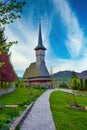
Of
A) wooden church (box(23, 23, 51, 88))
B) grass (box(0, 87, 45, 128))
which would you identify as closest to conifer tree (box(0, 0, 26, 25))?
grass (box(0, 87, 45, 128))

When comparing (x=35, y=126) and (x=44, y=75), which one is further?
(x=44, y=75)

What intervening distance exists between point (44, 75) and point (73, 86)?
55.2 feet

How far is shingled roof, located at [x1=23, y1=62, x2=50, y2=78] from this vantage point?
78.2 meters

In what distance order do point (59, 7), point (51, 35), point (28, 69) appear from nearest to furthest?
point (59, 7)
point (51, 35)
point (28, 69)

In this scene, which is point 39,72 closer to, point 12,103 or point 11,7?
point 12,103

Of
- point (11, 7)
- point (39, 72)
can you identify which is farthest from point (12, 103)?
point (39, 72)

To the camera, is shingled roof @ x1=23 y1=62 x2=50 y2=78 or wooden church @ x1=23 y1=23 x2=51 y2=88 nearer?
wooden church @ x1=23 y1=23 x2=51 y2=88

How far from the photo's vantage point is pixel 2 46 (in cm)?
940

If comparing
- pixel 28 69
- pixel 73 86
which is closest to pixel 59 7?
pixel 73 86

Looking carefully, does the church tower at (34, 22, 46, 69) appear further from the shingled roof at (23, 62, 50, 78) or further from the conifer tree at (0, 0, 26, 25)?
the conifer tree at (0, 0, 26, 25)

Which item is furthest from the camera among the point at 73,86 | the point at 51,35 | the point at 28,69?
the point at 28,69

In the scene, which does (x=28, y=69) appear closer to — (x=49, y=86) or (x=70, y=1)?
(x=49, y=86)

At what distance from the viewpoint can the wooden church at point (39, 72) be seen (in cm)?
7800

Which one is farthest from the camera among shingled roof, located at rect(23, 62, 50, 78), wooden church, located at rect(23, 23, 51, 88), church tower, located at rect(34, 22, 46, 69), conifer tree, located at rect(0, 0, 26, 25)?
church tower, located at rect(34, 22, 46, 69)
